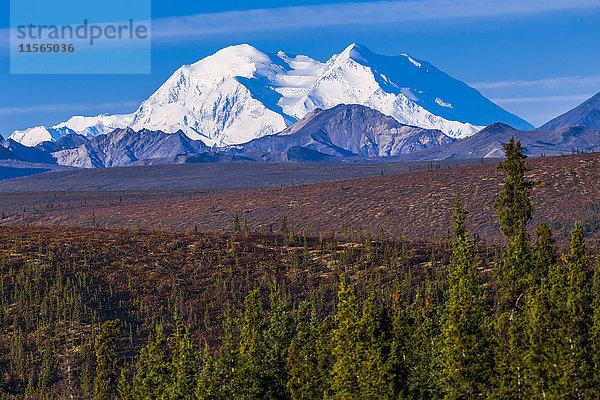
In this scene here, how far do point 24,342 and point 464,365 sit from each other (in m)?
31.8

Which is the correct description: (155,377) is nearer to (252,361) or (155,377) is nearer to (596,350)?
(252,361)

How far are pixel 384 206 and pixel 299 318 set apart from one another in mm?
95507

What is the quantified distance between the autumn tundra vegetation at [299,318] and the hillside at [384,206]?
3601cm

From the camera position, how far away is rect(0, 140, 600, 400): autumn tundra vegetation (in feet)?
110

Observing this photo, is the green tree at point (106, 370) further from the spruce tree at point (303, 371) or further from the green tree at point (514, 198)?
the green tree at point (514, 198)

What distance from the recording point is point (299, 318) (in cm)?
3909

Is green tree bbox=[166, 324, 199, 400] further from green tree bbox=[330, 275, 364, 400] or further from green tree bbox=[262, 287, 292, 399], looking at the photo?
green tree bbox=[330, 275, 364, 400]

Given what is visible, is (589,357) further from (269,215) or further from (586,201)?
(269,215)

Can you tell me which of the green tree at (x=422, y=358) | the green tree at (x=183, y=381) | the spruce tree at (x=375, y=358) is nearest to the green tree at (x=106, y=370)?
the green tree at (x=183, y=381)

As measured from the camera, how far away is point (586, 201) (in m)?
117

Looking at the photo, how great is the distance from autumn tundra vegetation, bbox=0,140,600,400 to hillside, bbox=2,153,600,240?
36.0 m

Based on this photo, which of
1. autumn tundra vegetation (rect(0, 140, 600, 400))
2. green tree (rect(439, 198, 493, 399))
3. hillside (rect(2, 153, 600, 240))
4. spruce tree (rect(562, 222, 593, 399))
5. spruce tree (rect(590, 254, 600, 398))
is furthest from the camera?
hillside (rect(2, 153, 600, 240))

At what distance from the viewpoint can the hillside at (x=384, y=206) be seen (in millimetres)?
116562

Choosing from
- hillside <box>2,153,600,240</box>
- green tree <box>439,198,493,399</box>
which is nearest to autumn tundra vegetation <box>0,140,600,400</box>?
green tree <box>439,198,493,399</box>
